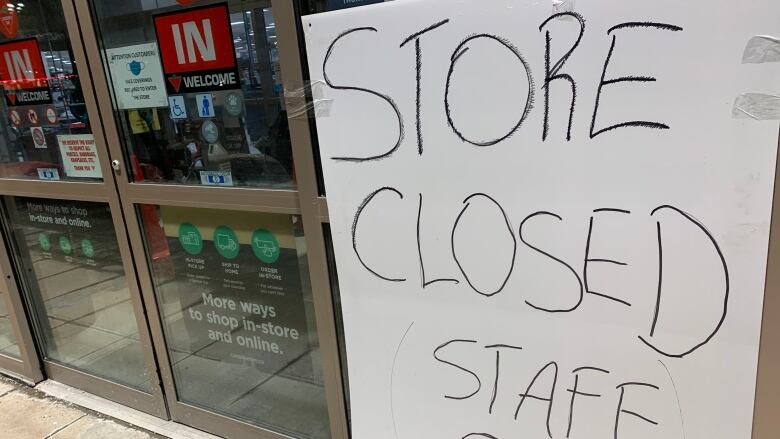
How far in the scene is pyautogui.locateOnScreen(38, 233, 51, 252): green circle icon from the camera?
3.29 meters

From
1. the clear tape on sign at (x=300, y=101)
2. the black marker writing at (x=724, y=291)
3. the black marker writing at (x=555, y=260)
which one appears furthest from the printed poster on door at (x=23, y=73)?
the black marker writing at (x=724, y=291)

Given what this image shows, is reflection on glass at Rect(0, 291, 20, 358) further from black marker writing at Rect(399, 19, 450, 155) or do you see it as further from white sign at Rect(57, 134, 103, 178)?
black marker writing at Rect(399, 19, 450, 155)

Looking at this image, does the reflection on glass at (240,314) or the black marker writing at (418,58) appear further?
the reflection on glass at (240,314)

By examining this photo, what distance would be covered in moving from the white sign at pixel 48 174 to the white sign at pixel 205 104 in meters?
1.22

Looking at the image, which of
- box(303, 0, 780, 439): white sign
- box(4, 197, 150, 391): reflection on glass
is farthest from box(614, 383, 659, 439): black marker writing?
box(4, 197, 150, 391): reflection on glass

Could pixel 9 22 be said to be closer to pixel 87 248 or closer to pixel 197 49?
pixel 87 248

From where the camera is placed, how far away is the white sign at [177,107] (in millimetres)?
2385

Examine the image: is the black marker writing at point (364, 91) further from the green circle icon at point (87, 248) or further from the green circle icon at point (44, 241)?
the green circle icon at point (44, 241)

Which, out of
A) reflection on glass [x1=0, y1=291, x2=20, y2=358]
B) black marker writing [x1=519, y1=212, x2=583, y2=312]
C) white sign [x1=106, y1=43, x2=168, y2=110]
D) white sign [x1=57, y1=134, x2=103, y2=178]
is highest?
→ white sign [x1=106, y1=43, x2=168, y2=110]

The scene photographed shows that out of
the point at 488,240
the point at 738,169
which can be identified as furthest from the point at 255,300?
the point at 738,169

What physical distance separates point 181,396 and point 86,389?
858 mm

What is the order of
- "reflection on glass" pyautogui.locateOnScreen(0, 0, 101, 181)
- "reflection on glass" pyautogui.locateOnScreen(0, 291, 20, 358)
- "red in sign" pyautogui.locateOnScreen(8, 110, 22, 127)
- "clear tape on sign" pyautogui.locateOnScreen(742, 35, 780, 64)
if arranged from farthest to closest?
"reflection on glass" pyautogui.locateOnScreen(0, 291, 20, 358) < "red in sign" pyautogui.locateOnScreen(8, 110, 22, 127) < "reflection on glass" pyautogui.locateOnScreen(0, 0, 101, 181) < "clear tape on sign" pyautogui.locateOnScreen(742, 35, 780, 64)

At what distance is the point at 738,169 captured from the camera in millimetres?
1211

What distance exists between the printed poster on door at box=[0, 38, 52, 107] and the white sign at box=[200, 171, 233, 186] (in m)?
1.19
